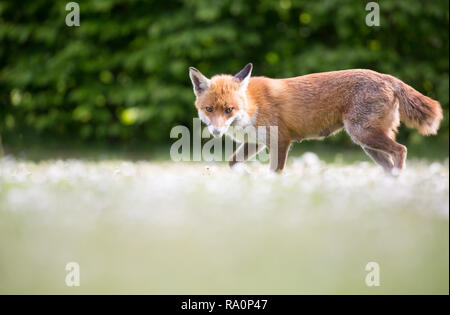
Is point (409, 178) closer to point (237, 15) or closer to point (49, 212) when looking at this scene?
point (49, 212)

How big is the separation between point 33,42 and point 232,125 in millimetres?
10293

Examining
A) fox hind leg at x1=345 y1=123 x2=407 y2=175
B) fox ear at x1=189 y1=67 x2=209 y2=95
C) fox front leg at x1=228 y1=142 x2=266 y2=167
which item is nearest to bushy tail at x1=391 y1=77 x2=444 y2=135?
fox hind leg at x1=345 y1=123 x2=407 y2=175

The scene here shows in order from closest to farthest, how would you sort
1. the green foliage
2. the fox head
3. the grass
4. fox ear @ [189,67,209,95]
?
the grass
the fox head
fox ear @ [189,67,209,95]
the green foliage

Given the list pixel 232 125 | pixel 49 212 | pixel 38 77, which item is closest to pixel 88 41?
pixel 38 77

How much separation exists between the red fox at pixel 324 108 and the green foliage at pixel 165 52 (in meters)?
5.85

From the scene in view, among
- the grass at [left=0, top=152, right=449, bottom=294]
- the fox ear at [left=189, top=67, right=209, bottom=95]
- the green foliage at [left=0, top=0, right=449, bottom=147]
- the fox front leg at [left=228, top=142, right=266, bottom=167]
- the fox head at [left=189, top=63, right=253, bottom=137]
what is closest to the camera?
the grass at [left=0, top=152, right=449, bottom=294]

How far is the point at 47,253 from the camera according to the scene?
3459 millimetres

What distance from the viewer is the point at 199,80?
19.4 feet

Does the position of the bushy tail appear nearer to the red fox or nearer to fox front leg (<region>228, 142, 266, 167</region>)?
the red fox

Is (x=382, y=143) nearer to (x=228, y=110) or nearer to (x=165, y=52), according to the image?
(x=228, y=110)

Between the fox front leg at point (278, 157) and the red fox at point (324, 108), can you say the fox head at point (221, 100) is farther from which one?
the fox front leg at point (278, 157)

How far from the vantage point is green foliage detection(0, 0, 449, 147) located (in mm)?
11688

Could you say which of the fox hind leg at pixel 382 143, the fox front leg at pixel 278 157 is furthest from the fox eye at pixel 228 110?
the fox hind leg at pixel 382 143

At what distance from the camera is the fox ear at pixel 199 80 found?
5.80 m
